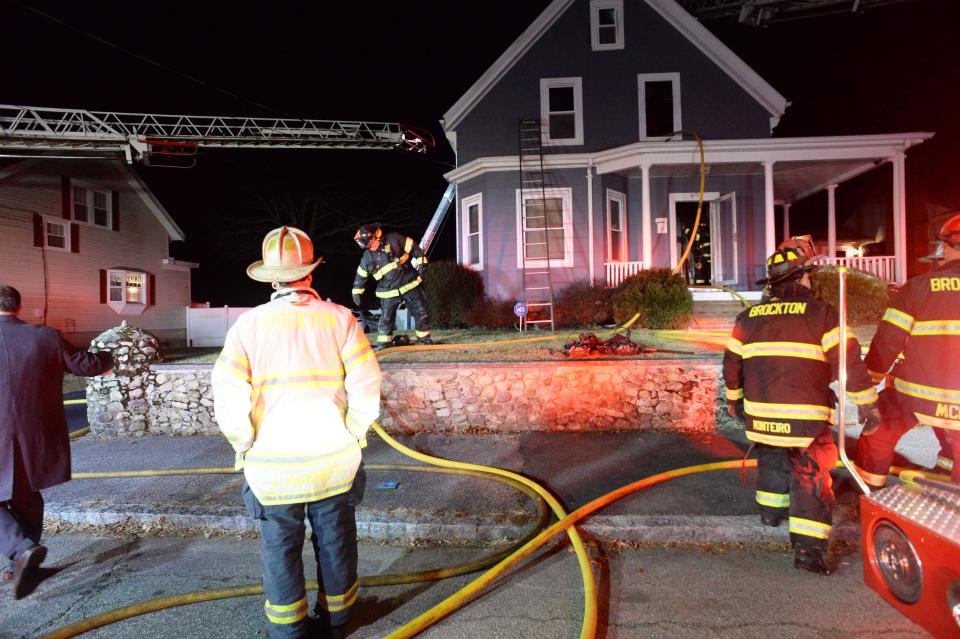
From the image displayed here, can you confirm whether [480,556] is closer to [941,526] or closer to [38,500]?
[941,526]

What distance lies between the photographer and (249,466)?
2.44 meters

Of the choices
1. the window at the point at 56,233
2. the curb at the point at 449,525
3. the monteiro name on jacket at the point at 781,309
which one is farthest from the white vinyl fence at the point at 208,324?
the monteiro name on jacket at the point at 781,309

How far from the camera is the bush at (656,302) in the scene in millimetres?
9742

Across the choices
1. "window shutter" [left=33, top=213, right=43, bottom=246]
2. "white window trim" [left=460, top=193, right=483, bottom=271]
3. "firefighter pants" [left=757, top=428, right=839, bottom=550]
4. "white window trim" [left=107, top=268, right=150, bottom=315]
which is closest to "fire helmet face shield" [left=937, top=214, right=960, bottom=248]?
"firefighter pants" [left=757, top=428, right=839, bottom=550]

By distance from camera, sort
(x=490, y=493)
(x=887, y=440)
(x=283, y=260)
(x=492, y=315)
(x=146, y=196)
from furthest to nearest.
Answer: (x=146, y=196)
(x=492, y=315)
(x=490, y=493)
(x=887, y=440)
(x=283, y=260)

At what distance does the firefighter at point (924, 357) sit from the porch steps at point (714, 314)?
5832 mm

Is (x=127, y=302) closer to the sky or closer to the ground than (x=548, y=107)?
closer to the ground

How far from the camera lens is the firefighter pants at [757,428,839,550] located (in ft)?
10.3

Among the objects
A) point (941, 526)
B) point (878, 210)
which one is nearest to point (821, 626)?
point (941, 526)

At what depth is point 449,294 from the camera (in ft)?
42.5

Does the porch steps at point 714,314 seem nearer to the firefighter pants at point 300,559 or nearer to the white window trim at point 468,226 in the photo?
the white window trim at point 468,226

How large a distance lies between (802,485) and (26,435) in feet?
16.5

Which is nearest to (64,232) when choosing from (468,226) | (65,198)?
(65,198)

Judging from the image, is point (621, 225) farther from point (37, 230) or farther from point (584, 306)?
point (37, 230)
